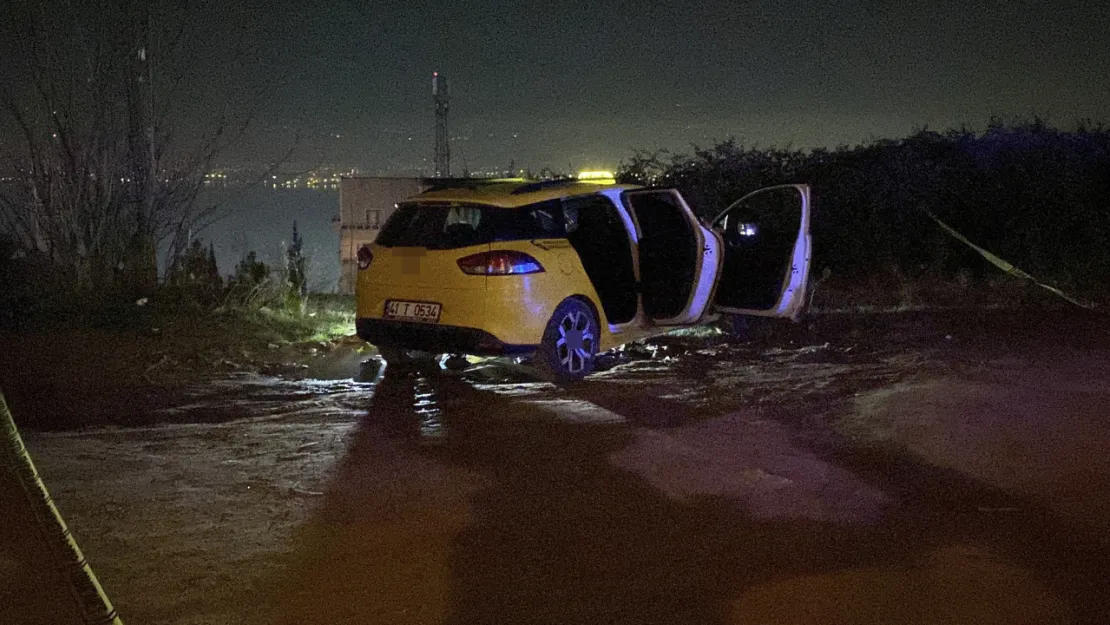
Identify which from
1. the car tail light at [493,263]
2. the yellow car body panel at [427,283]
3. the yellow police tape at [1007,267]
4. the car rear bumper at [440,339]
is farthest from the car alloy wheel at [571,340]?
the yellow police tape at [1007,267]

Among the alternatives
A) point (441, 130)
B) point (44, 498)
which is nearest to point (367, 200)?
point (441, 130)

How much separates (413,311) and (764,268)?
3.69 meters

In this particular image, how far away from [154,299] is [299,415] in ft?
A: 14.5

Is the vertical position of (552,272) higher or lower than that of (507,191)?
lower

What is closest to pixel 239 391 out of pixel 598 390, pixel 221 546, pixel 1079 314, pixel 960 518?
pixel 598 390

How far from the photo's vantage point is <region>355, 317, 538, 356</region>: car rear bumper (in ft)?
26.0

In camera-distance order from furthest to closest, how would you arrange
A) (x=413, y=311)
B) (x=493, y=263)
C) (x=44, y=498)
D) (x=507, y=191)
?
(x=507, y=191) → (x=413, y=311) → (x=493, y=263) → (x=44, y=498)

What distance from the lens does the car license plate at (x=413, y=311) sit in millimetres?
8016

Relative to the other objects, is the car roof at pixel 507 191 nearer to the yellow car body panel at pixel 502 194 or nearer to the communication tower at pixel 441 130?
the yellow car body panel at pixel 502 194

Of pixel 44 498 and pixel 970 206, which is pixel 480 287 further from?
pixel 970 206

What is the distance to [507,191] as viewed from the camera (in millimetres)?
8258

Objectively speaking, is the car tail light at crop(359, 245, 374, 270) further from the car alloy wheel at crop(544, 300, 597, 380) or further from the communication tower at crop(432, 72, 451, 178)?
the communication tower at crop(432, 72, 451, 178)

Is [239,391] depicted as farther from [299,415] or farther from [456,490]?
[456,490]

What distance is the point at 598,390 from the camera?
8.20 m
